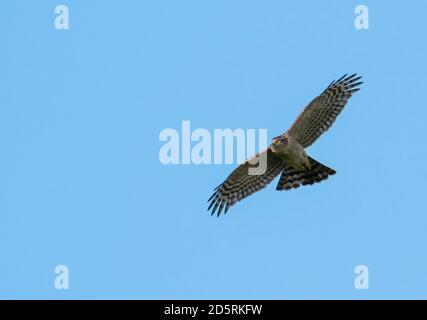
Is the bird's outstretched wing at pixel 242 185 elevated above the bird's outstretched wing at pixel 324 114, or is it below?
below

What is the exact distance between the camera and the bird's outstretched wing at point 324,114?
19.0 meters

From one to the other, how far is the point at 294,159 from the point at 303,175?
579 millimetres

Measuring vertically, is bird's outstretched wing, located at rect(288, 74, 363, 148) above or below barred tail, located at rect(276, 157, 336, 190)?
above

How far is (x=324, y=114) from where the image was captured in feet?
62.7

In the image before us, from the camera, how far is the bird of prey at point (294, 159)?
61.8 feet

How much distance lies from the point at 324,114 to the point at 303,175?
1.27m

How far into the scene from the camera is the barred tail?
19.2 m

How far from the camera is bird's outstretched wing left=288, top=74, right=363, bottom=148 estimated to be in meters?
19.0

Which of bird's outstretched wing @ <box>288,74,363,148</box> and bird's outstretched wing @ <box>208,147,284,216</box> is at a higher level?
bird's outstretched wing @ <box>288,74,363,148</box>

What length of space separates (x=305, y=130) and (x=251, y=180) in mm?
1510

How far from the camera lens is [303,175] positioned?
19344 millimetres

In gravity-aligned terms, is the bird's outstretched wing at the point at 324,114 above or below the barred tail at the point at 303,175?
above
